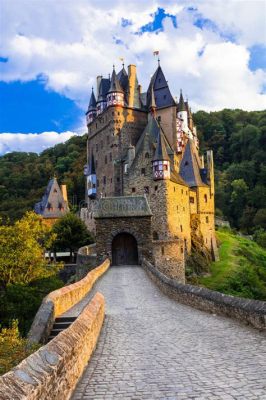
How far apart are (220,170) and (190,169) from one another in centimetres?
5147

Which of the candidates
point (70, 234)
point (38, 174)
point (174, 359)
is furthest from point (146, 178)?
point (38, 174)

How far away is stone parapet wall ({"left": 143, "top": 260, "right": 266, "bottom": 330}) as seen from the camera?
10234 millimetres

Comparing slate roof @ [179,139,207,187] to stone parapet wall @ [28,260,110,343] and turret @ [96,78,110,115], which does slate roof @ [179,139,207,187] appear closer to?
turret @ [96,78,110,115]

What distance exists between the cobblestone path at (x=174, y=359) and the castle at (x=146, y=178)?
19.7 m

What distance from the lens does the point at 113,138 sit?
5459 centimetres

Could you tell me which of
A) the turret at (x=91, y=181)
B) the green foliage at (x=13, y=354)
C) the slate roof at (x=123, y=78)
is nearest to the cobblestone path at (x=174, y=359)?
the green foliage at (x=13, y=354)

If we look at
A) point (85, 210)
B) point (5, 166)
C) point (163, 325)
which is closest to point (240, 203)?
point (85, 210)

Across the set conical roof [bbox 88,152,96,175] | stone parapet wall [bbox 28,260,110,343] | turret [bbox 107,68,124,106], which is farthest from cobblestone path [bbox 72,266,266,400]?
conical roof [bbox 88,152,96,175]

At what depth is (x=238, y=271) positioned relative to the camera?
46469 millimetres

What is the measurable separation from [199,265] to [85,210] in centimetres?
2098

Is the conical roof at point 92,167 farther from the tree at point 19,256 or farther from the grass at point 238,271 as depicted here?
the tree at point 19,256

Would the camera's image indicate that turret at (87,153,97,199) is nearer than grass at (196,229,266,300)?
No

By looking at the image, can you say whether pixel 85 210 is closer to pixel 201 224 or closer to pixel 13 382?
pixel 201 224

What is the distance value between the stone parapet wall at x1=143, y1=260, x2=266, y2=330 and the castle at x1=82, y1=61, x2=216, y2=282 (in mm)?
15260
